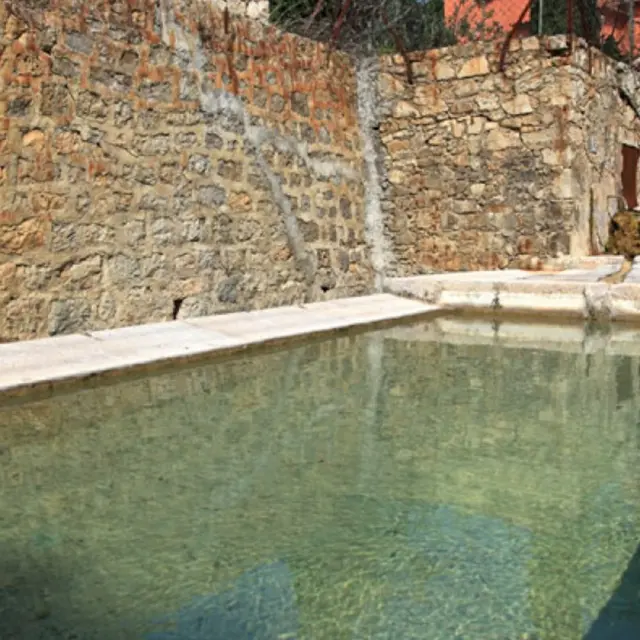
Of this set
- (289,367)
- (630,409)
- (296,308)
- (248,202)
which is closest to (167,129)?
(248,202)

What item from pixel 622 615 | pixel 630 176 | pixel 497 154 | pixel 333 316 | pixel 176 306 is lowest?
pixel 622 615

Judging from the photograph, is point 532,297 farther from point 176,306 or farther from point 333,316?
point 176,306

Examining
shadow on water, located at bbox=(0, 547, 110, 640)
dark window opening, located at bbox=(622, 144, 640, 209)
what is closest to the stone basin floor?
shadow on water, located at bbox=(0, 547, 110, 640)

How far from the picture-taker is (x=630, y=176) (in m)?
8.52

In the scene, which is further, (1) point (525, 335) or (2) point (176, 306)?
(2) point (176, 306)

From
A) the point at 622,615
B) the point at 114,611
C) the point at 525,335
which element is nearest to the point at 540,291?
the point at 525,335

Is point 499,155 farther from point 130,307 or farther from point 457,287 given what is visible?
point 130,307

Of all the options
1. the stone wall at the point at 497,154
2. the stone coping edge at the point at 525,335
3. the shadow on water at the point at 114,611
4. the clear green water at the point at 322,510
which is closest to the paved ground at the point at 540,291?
the stone coping edge at the point at 525,335

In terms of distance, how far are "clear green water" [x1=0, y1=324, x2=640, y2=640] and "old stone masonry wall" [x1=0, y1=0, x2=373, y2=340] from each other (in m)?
1.26

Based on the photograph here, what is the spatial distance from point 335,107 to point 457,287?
1.88 metres

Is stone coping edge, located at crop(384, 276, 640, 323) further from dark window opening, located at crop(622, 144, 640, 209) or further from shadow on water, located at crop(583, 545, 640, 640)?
shadow on water, located at crop(583, 545, 640, 640)

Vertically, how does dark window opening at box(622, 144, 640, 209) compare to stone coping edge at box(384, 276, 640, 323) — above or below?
above

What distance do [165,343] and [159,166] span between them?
1.43 m

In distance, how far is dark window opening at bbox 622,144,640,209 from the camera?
8.38m
